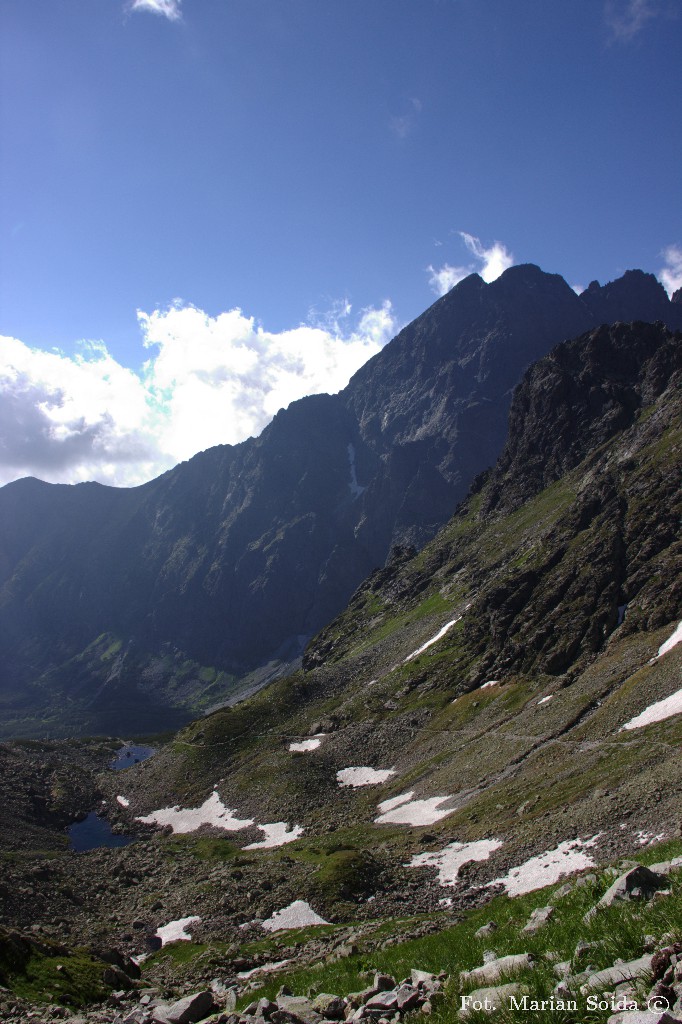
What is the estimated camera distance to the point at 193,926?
50.0 m

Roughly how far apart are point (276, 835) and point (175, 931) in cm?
3371

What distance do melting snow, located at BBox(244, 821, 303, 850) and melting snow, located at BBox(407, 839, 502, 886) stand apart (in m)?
31.2

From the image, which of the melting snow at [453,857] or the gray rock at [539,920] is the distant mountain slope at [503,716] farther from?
the gray rock at [539,920]

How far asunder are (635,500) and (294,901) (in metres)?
100

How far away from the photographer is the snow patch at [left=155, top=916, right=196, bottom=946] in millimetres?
48500

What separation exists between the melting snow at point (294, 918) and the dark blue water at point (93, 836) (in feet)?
202

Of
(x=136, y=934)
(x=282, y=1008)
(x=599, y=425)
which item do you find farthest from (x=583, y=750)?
(x=599, y=425)

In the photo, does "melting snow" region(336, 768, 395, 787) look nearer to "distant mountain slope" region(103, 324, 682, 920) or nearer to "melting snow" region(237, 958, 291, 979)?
"distant mountain slope" region(103, 324, 682, 920)

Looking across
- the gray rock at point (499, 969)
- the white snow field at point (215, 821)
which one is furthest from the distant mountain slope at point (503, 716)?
the gray rock at point (499, 969)

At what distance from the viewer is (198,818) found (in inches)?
3954

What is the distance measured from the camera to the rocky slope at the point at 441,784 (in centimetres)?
3662

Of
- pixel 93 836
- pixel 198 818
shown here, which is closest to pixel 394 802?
pixel 198 818

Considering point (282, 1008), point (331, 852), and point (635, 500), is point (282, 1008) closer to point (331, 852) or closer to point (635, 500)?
point (331, 852)

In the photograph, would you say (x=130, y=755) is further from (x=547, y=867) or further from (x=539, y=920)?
(x=539, y=920)
